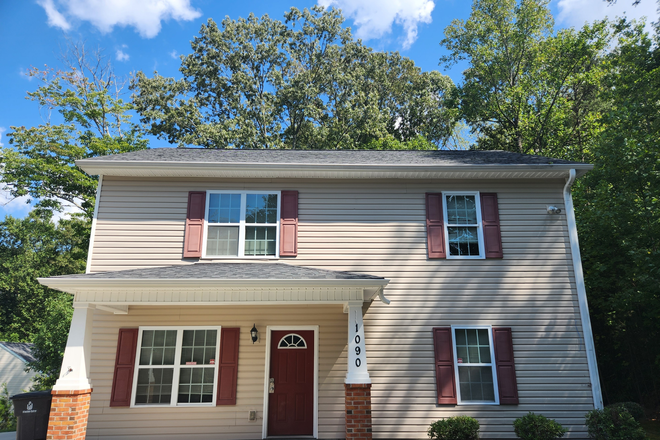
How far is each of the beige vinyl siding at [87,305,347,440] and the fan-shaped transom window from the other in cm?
24

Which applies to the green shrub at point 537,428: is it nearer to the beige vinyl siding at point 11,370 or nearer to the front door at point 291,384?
the front door at point 291,384

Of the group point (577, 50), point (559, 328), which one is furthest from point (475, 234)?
point (577, 50)

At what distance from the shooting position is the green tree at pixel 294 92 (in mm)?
23828

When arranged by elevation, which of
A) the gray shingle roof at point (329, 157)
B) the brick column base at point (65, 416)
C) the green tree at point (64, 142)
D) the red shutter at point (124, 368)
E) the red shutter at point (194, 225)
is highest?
the green tree at point (64, 142)

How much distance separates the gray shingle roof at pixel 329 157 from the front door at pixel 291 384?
3.49 metres

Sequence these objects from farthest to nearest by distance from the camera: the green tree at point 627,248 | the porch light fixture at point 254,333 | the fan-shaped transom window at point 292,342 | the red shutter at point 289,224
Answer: the green tree at point 627,248 → the red shutter at point 289,224 → the fan-shaped transom window at point 292,342 → the porch light fixture at point 254,333

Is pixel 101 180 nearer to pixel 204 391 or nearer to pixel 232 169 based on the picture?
pixel 232 169

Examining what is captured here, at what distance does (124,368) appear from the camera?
7.86m

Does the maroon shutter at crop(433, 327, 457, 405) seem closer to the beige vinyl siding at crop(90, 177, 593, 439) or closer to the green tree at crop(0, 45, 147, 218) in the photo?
the beige vinyl siding at crop(90, 177, 593, 439)

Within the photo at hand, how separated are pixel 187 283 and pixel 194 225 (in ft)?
7.11

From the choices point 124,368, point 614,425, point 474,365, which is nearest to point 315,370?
point 474,365

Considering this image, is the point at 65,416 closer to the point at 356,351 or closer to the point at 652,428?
the point at 356,351

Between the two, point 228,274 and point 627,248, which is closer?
point 228,274

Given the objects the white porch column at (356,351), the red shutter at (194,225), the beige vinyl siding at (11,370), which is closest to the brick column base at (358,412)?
the white porch column at (356,351)
